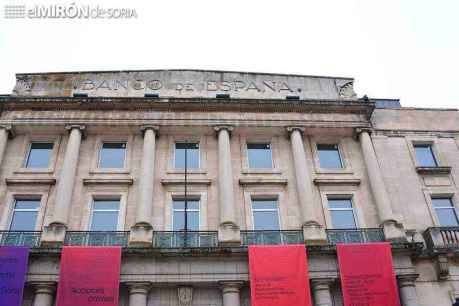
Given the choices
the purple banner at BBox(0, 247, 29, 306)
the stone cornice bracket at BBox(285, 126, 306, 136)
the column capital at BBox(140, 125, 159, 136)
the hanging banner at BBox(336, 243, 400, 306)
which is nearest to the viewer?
the purple banner at BBox(0, 247, 29, 306)

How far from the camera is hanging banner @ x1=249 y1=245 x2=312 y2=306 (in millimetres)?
17158

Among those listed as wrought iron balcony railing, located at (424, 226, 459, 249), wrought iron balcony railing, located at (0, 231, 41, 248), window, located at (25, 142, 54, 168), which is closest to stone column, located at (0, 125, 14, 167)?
window, located at (25, 142, 54, 168)

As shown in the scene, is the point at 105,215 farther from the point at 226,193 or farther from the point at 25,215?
the point at 226,193

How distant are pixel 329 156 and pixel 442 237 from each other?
6.89 metres

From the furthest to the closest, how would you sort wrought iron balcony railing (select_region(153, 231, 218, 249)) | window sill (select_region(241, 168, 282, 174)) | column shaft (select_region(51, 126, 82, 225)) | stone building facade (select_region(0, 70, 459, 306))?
window sill (select_region(241, 168, 282, 174))
column shaft (select_region(51, 126, 82, 225))
wrought iron balcony railing (select_region(153, 231, 218, 249))
stone building facade (select_region(0, 70, 459, 306))

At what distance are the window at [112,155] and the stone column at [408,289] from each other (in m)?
14.3

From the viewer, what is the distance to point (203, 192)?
21328mm

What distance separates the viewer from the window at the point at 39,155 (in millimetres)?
22281

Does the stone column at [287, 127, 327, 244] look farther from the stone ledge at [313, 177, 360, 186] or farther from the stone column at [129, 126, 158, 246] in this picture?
the stone column at [129, 126, 158, 246]

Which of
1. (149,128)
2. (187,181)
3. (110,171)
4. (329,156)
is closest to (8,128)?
(110,171)

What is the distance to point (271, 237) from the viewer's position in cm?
1948

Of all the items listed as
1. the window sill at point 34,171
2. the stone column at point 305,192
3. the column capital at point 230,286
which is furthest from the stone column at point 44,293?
the stone column at point 305,192

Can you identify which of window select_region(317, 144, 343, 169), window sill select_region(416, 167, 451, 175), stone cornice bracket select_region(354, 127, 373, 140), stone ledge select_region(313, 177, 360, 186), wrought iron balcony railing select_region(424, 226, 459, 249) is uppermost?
stone cornice bracket select_region(354, 127, 373, 140)

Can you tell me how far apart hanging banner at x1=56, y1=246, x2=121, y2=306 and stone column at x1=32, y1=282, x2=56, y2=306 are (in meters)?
0.70
